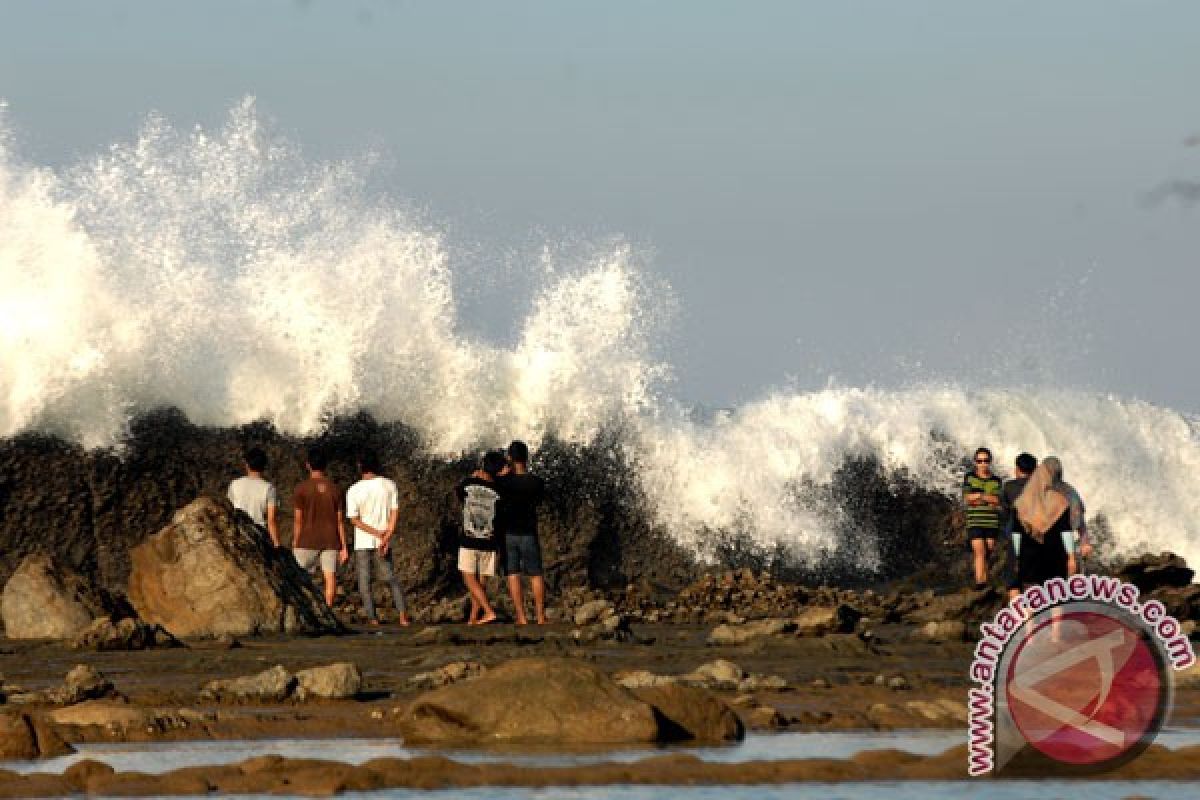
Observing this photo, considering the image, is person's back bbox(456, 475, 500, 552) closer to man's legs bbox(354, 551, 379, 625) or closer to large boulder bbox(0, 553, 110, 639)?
man's legs bbox(354, 551, 379, 625)

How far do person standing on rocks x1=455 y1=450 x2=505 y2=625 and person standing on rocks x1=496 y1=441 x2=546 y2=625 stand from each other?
0.37 ft

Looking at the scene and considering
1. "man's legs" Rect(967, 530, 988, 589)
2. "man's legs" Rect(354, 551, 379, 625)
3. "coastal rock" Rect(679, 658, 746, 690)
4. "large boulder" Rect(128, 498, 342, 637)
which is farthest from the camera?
"man's legs" Rect(967, 530, 988, 589)

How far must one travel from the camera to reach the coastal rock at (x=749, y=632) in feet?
57.1

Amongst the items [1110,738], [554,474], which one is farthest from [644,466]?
[1110,738]

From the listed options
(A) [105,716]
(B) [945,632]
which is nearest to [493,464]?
(B) [945,632]

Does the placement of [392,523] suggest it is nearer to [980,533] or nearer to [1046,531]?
[1046,531]

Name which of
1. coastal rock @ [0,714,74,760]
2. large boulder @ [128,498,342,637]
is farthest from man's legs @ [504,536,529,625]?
coastal rock @ [0,714,74,760]

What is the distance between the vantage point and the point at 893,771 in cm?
1063

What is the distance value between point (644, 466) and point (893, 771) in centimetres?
1545

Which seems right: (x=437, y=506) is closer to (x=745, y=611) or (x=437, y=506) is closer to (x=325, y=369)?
(x=325, y=369)

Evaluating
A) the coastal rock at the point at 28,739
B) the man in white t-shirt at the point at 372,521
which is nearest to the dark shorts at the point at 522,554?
the man in white t-shirt at the point at 372,521

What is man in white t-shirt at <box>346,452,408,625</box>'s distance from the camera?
20.6m

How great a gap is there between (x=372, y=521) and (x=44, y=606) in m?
3.44

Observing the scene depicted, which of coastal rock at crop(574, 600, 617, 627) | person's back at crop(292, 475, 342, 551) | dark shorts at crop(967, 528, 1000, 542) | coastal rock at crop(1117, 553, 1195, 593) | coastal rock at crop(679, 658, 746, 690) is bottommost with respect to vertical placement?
coastal rock at crop(679, 658, 746, 690)
